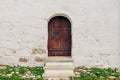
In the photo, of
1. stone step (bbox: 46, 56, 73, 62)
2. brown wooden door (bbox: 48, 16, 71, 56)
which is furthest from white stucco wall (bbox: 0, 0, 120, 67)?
brown wooden door (bbox: 48, 16, 71, 56)

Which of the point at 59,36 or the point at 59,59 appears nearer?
the point at 59,59

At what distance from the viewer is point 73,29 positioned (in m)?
8.57

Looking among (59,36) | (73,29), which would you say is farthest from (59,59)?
(73,29)

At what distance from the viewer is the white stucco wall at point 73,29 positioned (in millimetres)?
8531

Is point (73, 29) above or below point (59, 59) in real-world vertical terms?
above

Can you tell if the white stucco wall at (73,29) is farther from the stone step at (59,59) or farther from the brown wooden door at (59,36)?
the brown wooden door at (59,36)

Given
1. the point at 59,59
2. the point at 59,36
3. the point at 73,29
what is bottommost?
the point at 59,59

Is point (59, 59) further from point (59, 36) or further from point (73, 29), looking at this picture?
point (73, 29)

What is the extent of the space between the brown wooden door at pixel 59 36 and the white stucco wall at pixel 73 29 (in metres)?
0.32

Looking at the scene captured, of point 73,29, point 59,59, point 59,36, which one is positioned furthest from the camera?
point 59,36

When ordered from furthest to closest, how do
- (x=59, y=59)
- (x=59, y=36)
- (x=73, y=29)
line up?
(x=59, y=36) < (x=73, y=29) < (x=59, y=59)

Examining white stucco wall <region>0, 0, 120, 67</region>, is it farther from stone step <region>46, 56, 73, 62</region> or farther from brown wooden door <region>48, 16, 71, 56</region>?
brown wooden door <region>48, 16, 71, 56</region>

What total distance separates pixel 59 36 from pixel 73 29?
0.56 m

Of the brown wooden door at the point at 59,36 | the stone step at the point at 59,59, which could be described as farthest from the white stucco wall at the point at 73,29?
the brown wooden door at the point at 59,36
